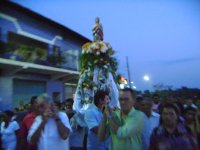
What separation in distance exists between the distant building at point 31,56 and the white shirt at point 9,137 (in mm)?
7821

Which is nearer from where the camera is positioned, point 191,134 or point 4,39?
point 191,134

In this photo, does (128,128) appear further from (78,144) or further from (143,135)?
(78,144)

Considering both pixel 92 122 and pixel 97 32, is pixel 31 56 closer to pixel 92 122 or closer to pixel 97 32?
pixel 97 32

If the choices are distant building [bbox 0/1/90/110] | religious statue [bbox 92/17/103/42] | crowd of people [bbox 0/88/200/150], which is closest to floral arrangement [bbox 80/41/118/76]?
religious statue [bbox 92/17/103/42]

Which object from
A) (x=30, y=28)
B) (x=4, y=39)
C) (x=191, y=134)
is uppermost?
(x=30, y=28)

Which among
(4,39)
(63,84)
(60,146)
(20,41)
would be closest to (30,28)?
(20,41)

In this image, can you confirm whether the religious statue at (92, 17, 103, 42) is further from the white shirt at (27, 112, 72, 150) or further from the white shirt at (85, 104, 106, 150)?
the white shirt at (27, 112, 72, 150)

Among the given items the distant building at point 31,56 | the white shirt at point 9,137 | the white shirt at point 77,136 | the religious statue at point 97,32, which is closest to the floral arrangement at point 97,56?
the religious statue at point 97,32

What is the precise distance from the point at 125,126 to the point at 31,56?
15498mm

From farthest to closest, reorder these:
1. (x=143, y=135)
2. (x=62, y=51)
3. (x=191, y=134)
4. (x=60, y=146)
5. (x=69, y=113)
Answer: (x=62, y=51)
(x=69, y=113)
(x=60, y=146)
(x=143, y=135)
(x=191, y=134)

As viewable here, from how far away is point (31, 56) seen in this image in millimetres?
18203

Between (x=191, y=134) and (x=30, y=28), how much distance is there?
17.4m

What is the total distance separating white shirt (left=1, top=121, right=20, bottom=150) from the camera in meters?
7.10

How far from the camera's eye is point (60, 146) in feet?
13.0
